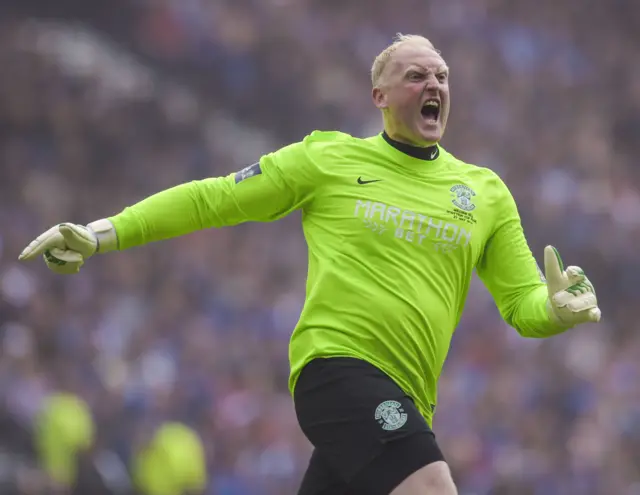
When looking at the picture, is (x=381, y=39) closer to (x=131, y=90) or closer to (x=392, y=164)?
(x=131, y=90)

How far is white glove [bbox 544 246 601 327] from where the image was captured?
4.87m

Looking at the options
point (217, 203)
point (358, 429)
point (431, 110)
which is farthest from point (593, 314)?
point (217, 203)

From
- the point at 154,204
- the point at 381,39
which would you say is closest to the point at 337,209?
the point at 154,204

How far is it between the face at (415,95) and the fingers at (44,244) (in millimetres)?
1519

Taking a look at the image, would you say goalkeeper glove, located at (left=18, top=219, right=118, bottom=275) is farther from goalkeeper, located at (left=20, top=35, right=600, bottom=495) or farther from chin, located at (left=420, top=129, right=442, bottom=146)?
chin, located at (left=420, top=129, right=442, bottom=146)

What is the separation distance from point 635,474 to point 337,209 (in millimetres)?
7158

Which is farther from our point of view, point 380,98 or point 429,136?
point 380,98

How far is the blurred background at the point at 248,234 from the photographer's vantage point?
10.5 meters

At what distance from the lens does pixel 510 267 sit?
211 inches

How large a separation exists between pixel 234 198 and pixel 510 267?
123 centimetres

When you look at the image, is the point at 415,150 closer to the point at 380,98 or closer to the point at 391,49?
the point at 380,98

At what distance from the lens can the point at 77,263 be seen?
496 cm

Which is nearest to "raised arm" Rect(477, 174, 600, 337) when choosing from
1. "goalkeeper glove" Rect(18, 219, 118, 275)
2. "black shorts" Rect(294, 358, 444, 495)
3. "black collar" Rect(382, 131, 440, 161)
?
"black collar" Rect(382, 131, 440, 161)

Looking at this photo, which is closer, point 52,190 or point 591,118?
point 52,190
